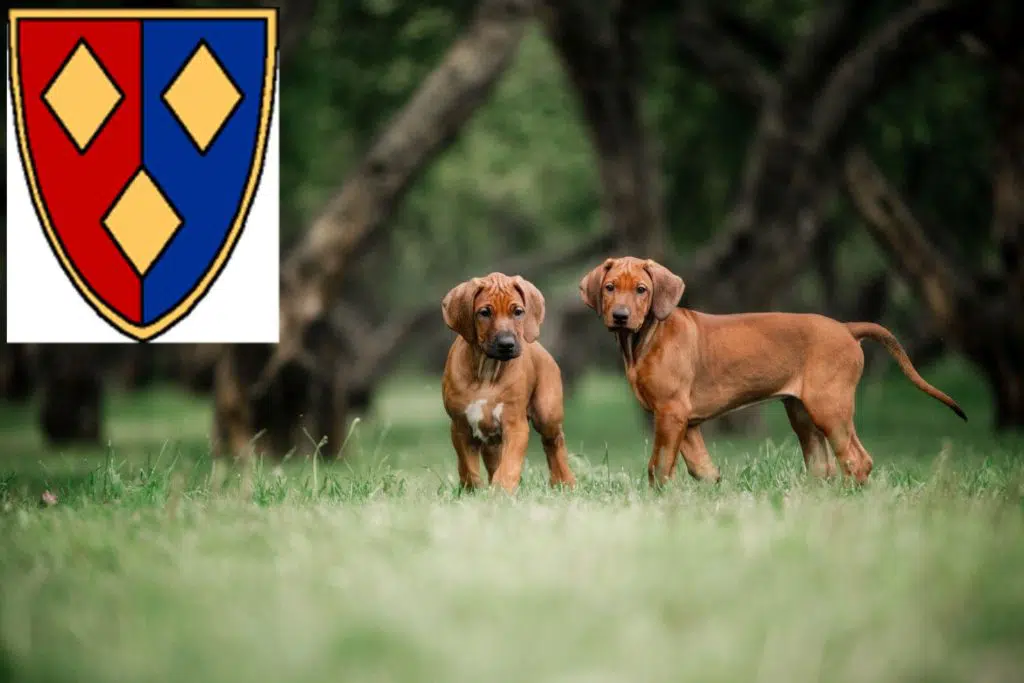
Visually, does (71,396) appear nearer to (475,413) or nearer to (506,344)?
(475,413)

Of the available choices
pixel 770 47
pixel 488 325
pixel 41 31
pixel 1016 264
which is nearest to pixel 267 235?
pixel 41 31

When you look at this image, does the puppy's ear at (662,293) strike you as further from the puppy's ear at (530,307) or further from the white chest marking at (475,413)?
the white chest marking at (475,413)

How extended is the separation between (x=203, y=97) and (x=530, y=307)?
3.43 meters

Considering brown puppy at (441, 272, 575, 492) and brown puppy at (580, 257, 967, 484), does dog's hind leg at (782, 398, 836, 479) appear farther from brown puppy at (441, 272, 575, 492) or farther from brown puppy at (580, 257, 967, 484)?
brown puppy at (441, 272, 575, 492)

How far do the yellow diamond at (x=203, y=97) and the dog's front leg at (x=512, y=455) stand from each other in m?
3.41

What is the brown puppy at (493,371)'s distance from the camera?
18.4 feet

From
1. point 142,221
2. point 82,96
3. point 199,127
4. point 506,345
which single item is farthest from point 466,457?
point 82,96

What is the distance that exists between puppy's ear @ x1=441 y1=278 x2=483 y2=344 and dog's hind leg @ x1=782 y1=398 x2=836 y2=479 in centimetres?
182

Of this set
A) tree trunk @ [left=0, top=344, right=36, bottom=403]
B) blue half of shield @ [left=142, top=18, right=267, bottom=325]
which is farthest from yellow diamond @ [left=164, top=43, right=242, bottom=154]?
tree trunk @ [left=0, top=344, right=36, bottom=403]

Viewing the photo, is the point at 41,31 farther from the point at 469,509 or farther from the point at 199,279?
the point at 469,509

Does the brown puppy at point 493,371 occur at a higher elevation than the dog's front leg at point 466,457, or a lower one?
higher

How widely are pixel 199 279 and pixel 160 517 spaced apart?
311 cm

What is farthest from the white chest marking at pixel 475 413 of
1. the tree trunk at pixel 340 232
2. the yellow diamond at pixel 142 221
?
the tree trunk at pixel 340 232

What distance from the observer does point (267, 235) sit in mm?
7762
